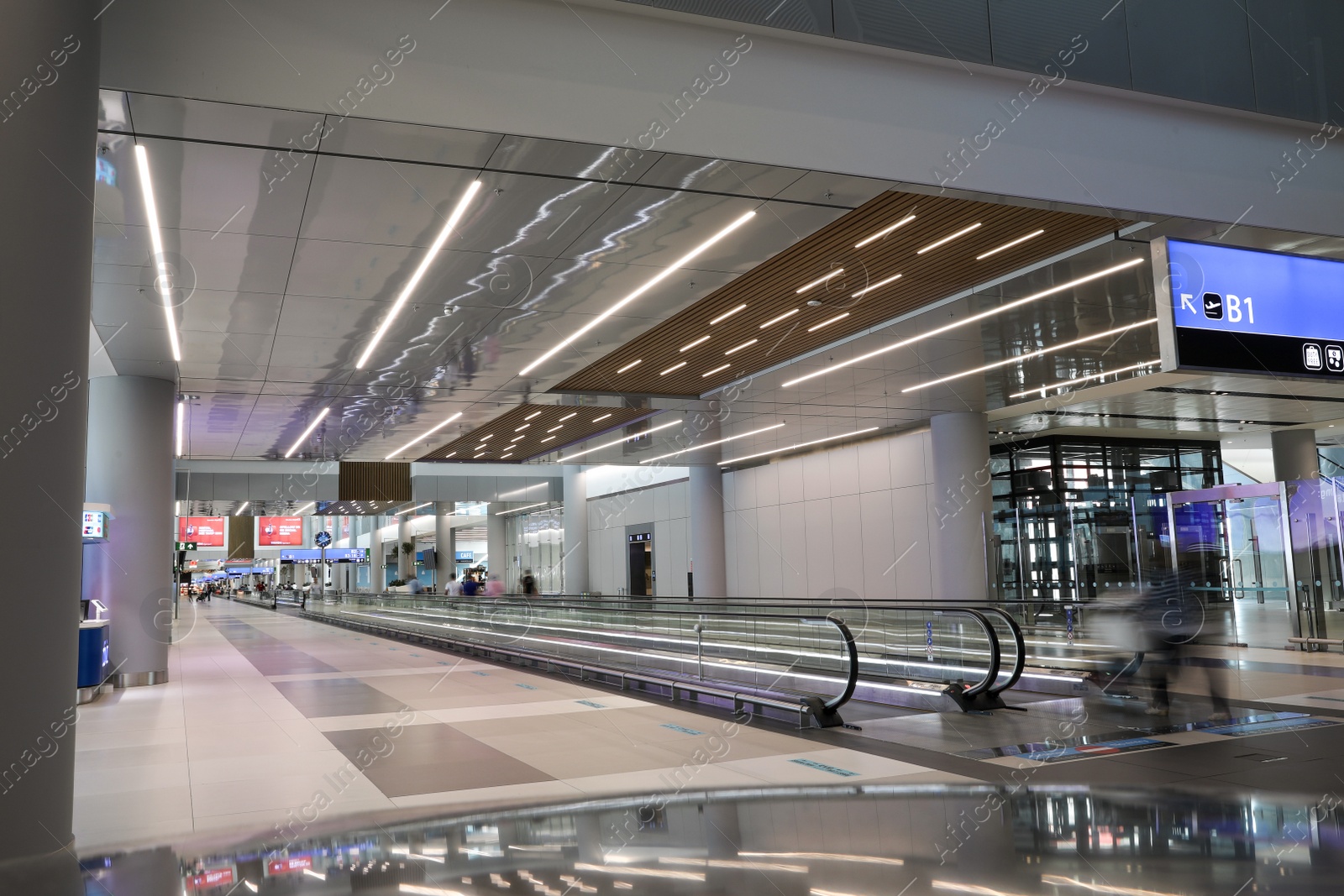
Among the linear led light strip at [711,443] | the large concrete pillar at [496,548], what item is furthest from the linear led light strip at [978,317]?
the large concrete pillar at [496,548]

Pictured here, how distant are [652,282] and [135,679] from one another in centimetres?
870

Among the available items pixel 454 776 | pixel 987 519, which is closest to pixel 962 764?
pixel 454 776

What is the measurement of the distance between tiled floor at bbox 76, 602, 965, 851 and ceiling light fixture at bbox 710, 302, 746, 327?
188 inches

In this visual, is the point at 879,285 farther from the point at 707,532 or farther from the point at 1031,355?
the point at 707,532

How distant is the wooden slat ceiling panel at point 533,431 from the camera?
19.0 metres

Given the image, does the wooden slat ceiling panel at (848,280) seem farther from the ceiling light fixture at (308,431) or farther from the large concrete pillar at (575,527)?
the large concrete pillar at (575,527)

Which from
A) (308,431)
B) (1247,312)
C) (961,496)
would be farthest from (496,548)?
(1247,312)

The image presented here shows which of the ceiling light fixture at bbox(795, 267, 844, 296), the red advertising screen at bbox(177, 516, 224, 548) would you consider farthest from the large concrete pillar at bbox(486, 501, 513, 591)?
the ceiling light fixture at bbox(795, 267, 844, 296)

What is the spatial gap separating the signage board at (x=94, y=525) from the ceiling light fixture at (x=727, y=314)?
25.8ft

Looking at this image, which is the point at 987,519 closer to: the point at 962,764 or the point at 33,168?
the point at 962,764

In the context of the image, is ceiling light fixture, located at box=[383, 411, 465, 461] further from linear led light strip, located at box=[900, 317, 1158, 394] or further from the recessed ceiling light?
the recessed ceiling light

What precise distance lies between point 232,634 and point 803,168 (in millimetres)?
23280

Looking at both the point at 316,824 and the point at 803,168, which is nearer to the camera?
the point at 316,824

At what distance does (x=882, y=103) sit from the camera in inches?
289
